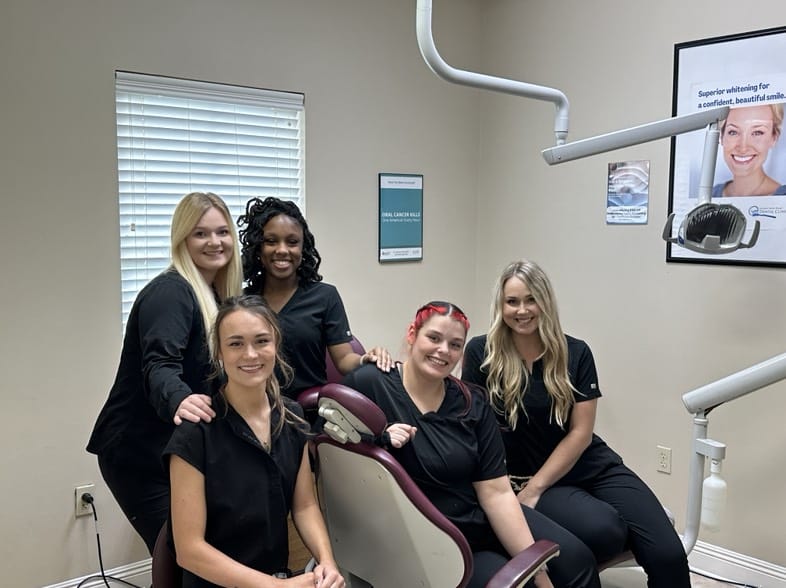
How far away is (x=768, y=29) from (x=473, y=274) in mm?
1698

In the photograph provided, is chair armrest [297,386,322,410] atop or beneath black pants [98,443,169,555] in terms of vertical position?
atop

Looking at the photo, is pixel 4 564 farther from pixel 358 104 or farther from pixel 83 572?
pixel 358 104

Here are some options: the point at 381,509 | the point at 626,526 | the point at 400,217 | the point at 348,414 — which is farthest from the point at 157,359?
the point at 400,217

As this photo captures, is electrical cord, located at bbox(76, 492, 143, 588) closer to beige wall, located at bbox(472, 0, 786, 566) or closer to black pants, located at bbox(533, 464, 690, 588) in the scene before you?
black pants, located at bbox(533, 464, 690, 588)

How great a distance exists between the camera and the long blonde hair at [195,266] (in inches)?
79.6

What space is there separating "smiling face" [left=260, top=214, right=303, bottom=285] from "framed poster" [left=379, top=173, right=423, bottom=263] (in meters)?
0.99

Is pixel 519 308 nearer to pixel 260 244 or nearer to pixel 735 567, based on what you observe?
pixel 260 244

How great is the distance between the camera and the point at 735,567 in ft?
9.32

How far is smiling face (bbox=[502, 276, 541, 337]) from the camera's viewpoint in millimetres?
2389

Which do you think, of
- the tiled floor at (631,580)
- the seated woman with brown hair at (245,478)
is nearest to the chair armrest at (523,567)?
the seated woman with brown hair at (245,478)

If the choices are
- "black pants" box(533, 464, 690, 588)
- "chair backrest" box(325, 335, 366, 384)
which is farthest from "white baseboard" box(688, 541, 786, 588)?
"chair backrest" box(325, 335, 366, 384)

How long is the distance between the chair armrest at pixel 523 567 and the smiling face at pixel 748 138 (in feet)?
5.64

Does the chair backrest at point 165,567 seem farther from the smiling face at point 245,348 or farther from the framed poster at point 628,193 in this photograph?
the framed poster at point 628,193

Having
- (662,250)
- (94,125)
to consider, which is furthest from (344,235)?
(662,250)
